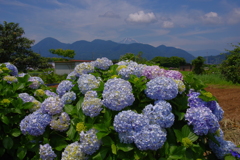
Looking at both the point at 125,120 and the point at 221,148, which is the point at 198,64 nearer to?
the point at 221,148

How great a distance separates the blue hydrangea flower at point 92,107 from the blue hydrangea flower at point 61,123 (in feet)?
1.20

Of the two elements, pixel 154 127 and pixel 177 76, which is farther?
pixel 177 76

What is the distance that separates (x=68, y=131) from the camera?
2219mm

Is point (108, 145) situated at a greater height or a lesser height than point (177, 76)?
lesser

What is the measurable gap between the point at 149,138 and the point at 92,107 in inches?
23.7

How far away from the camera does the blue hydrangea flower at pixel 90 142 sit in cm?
190

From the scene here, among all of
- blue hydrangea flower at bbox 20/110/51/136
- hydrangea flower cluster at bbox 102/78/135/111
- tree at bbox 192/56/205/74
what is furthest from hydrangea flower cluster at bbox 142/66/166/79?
tree at bbox 192/56/205/74

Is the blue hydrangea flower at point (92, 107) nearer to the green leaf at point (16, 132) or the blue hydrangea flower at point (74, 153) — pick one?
the blue hydrangea flower at point (74, 153)

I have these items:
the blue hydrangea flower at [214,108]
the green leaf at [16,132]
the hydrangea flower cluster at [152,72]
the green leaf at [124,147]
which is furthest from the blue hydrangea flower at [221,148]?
the green leaf at [16,132]

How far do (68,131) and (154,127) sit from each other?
3.18 ft

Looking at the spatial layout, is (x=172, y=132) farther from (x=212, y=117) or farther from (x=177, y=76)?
(x=177, y=76)

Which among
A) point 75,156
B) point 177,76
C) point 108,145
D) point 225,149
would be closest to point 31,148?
point 75,156

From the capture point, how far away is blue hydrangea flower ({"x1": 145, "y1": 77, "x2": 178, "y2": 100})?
1.96 m

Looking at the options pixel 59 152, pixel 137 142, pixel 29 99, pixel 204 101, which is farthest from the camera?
pixel 29 99
